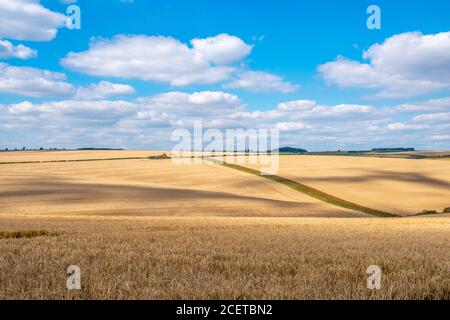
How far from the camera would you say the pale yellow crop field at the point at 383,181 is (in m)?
67.4

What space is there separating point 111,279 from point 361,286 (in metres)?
5.02

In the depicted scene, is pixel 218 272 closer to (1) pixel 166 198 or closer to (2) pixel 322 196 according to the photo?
(1) pixel 166 198

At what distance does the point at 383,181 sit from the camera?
85.2m

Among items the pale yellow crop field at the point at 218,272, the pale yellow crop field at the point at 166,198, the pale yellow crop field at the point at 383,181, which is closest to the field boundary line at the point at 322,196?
the pale yellow crop field at the point at 383,181

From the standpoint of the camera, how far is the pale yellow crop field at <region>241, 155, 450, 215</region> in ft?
221

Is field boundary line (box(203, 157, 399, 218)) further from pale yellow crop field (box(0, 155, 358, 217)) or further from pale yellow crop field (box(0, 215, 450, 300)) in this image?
pale yellow crop field (box(0, 215, 450, 300))

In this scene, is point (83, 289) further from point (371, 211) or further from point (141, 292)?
point (371, 211)

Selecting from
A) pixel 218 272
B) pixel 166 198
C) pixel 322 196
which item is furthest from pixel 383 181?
pixel 218 272

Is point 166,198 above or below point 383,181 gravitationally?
below

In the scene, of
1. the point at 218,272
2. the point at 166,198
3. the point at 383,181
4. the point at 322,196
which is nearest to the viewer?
the point at 218,272

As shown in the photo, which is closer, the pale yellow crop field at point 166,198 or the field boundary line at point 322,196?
the pale yellow crop field at point 166,198

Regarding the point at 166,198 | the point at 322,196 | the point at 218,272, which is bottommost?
the point at 322,196

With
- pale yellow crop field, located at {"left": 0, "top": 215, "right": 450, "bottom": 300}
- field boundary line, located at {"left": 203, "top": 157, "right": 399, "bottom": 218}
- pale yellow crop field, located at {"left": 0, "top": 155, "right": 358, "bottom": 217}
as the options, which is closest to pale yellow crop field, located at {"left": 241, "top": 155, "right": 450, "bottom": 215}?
field boundary line, located at {"left": 203, "top": 157, "right": 399, "bottom": 218}

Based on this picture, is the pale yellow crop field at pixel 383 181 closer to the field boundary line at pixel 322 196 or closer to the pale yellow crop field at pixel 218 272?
the field boundary line at pixel 322 196
